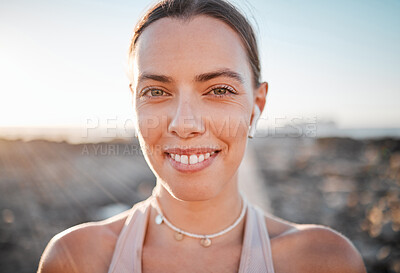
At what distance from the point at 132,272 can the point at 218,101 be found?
4.40ft

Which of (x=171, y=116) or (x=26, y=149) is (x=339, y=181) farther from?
(x=26, y=149)

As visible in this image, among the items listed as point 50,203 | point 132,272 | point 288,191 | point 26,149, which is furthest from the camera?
point 26,149

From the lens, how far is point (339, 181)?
10547 millimetres

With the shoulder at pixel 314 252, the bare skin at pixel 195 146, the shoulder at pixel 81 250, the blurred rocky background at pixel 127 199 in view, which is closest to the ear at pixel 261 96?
the bare skin at pixel 195 146

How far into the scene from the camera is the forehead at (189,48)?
174 centimetres

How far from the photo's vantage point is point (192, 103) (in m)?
1.76

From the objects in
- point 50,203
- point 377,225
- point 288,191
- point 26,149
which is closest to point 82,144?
point 26,149

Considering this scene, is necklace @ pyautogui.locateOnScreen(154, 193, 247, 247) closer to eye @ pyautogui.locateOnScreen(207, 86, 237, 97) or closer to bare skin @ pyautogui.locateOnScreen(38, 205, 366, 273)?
bare skin @ pyautogui.locateOnScreen(38, 205, 366, 273)

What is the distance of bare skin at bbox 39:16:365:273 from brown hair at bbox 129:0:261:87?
0.05m

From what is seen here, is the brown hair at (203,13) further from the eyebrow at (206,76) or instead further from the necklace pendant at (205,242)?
the necklace pendant at (205,242)

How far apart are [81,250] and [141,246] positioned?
439 mm

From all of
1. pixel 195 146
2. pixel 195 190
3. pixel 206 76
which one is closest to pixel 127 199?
pixel 195 190

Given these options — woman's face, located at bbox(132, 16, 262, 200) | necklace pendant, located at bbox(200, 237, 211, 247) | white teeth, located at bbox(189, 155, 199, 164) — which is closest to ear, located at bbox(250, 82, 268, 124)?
woman's face, located at bbox(132, 16, 262, 200)

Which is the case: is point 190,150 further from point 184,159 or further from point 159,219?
point 159,219
